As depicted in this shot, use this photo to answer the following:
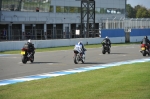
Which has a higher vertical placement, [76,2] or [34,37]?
[76,2]

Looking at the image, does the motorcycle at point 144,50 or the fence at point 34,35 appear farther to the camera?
the fence at point 34,35

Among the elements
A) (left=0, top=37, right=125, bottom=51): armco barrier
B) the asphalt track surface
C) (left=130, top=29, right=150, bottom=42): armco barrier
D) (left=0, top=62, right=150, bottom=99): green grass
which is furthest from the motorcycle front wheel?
(left=130, top=29, right=150, bottom=42): armco barrier

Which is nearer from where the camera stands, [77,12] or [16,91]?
[16,91]

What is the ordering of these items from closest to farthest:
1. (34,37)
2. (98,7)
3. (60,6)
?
(34,37) < (60,6) < (98,7)

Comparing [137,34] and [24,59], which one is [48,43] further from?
[137,34]

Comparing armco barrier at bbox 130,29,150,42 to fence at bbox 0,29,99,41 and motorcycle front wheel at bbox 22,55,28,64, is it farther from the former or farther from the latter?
motorcycle front wheel at bbox 22,55,28,64

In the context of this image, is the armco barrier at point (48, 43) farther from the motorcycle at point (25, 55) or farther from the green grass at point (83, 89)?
the green grass at point (83, 89)

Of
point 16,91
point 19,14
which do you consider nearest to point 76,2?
point 19,14

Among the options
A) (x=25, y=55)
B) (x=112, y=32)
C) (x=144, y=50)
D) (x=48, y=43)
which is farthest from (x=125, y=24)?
(x=25, y=55)

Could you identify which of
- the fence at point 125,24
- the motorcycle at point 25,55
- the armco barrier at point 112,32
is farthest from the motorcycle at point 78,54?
the fence at point 125,24

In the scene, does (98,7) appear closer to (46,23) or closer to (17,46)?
(46,23)

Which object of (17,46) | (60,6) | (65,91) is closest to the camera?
(65,91)

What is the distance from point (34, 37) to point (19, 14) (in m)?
14.5

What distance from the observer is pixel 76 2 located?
6931 cm
